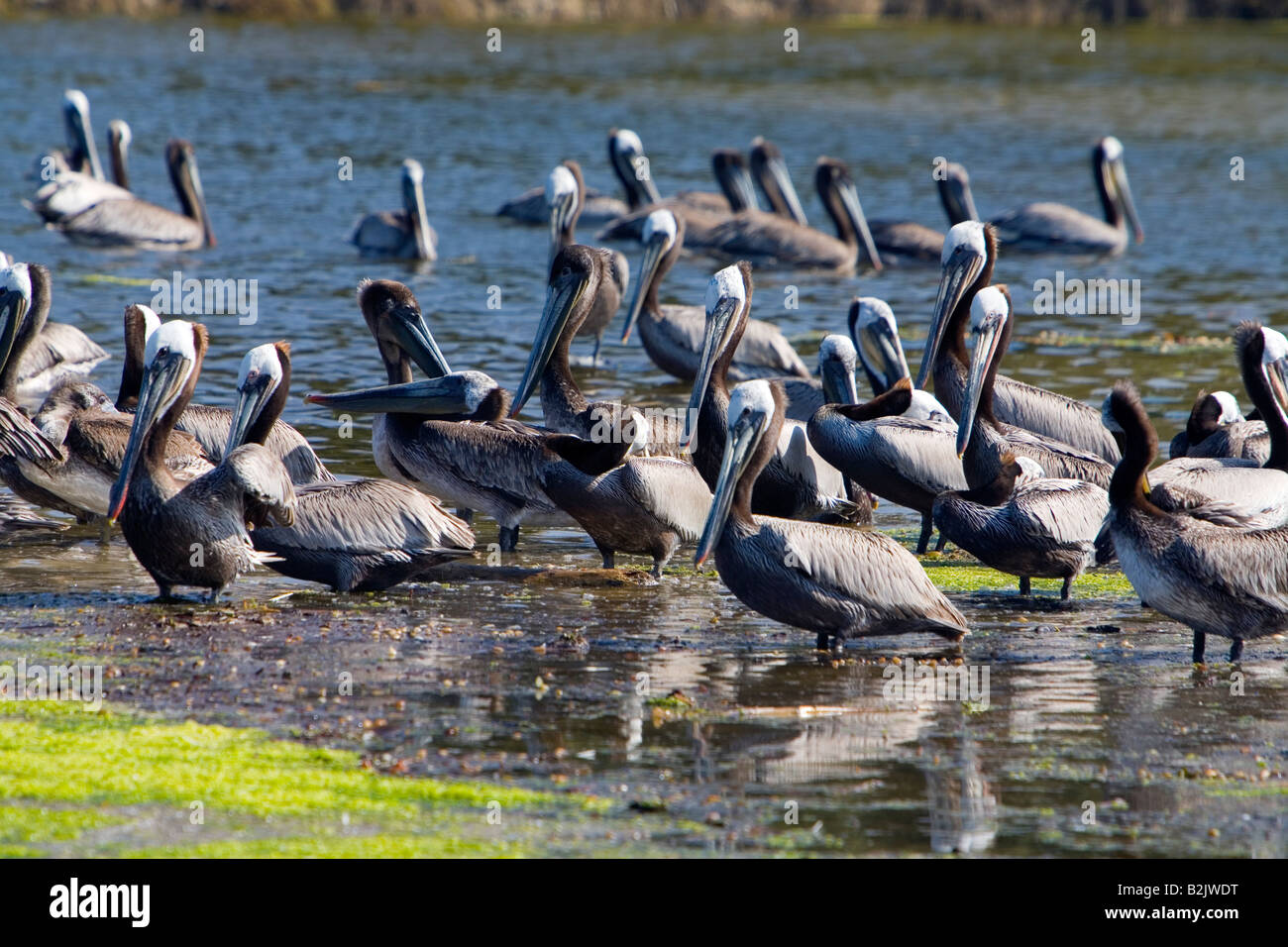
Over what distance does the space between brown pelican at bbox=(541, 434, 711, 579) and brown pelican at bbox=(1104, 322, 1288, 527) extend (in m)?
1.77

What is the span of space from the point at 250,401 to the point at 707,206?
10.9m

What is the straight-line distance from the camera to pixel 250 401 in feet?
23.1

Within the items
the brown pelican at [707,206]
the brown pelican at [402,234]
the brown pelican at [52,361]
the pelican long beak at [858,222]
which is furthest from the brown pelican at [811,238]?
the brown pelican at [52,361]

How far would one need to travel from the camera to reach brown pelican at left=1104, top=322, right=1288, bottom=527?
6426 millimetres

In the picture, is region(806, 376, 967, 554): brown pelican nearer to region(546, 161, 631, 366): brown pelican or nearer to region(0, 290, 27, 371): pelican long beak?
region(0, 290, 27, 371): pelican long beak

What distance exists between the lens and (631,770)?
4.77 meters

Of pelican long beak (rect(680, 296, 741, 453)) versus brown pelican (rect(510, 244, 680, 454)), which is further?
brown pelican (rect(510, 244, 680, 454))

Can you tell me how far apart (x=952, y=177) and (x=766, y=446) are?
11601mm

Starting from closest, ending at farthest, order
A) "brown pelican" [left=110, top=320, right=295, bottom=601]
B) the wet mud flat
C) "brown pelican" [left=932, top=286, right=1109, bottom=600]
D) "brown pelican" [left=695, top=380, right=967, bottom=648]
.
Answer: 1. the wet mud flat
2. "brown pelican" [left=695, top=380, right=967, bottom=648]
3. "brown pelican" [left=110, top=320, right=295, bottom=601]
4. "brown pelican" [left=932, top=286, right=1109, bottom=600]

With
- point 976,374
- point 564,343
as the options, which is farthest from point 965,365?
point 564,343

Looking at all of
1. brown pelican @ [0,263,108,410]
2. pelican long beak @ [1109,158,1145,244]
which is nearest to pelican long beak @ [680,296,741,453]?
brown pelican @ [0,263,108,410]

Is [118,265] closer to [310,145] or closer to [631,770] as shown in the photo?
[310,145]

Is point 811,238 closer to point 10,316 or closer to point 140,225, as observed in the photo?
point 140,225

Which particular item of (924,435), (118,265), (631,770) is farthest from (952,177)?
(631,770)
